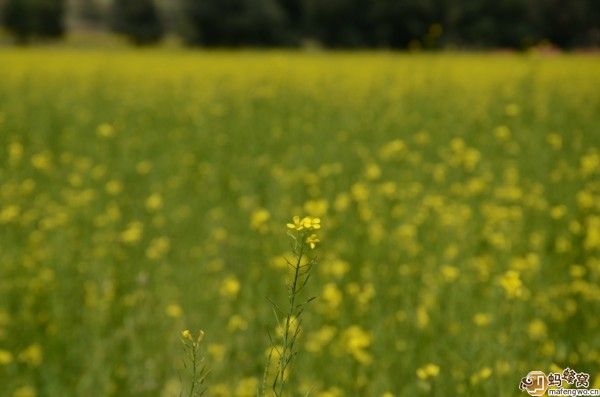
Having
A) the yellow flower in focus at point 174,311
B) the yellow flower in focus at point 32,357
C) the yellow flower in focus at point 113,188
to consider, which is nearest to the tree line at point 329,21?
the yellow flower in focus at point 113,188

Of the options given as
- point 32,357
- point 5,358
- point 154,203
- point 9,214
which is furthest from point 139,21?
point 5,358

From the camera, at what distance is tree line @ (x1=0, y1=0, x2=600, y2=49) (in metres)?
22.7

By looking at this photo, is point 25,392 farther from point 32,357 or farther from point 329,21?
point 329,21

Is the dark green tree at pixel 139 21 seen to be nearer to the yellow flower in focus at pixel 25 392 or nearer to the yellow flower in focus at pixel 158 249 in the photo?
the yellow flower in focus at pixel 158 249

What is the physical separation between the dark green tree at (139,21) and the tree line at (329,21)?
0.04m

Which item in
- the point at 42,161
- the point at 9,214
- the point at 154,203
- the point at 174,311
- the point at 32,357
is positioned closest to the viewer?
the point at 32,357

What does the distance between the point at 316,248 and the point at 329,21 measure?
82.6 feet

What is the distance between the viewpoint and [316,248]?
12.6 feet

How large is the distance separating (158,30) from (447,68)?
2496 centimetres

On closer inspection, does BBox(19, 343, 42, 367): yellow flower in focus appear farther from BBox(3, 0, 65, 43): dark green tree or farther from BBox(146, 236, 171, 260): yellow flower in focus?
BBox(3, 0, 65, 43): dark green tree

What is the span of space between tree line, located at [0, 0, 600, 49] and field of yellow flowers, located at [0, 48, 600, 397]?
1159cm

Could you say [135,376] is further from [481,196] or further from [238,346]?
[481,196]

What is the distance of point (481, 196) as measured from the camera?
489 cm

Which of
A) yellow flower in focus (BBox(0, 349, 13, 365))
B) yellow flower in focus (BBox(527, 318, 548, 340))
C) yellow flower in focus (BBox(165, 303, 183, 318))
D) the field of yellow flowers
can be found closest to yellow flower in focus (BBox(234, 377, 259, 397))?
the field of yellow flowers
